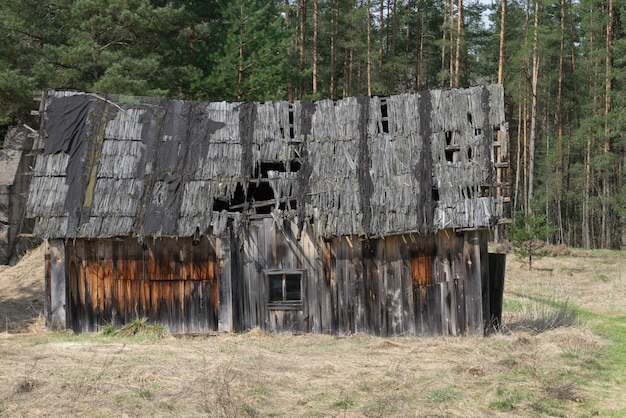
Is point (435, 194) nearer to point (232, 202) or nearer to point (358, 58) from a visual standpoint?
point (232, 202)

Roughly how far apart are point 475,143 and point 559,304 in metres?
6.65

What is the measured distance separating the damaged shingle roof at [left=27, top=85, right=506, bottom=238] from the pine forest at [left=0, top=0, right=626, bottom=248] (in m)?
7.47

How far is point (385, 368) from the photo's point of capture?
12.2 meters

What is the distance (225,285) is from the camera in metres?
16.6

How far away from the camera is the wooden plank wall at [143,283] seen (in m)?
16.7

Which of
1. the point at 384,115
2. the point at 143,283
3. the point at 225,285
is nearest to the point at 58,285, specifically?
the point at 143,283

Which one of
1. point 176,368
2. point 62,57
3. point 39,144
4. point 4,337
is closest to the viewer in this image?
point 176,368

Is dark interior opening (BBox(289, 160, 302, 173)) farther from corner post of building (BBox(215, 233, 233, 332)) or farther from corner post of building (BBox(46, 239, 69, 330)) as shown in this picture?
corner post of building (BBox(46, 239, 69, 330))

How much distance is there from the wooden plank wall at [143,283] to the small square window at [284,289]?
4.32 ft

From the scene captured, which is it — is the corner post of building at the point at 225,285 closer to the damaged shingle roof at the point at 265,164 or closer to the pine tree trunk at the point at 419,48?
the damaged shingle roof at the point at 265,164

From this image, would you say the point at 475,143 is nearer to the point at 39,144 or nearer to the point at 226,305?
the point at 226,305

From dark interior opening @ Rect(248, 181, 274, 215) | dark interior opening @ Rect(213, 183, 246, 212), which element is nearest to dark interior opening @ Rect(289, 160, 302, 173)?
dark interior opening @ Rect(248, 181, 274, 215)

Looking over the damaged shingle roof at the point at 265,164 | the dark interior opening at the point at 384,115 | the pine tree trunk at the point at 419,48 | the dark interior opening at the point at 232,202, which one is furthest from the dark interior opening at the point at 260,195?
the pine tree trunk at the point at 419,48

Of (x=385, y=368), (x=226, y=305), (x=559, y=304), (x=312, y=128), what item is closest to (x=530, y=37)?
(x=559, y=304)
